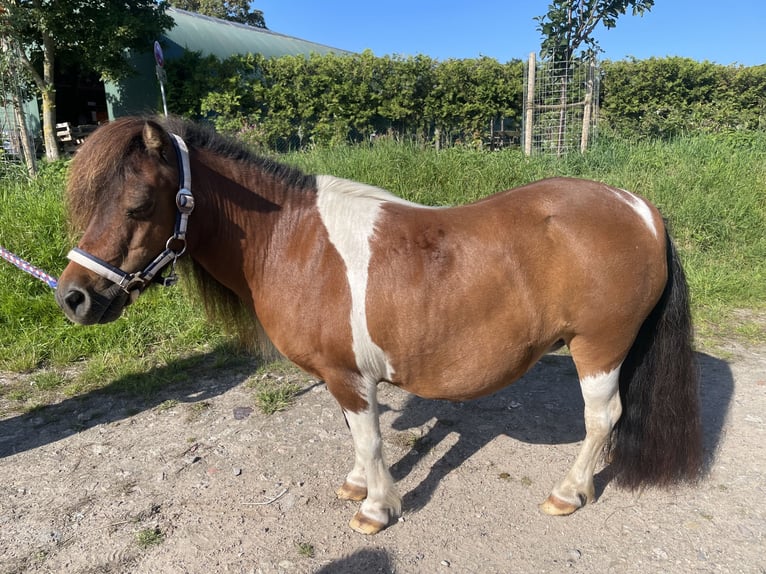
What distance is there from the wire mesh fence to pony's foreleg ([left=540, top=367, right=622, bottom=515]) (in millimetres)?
7125

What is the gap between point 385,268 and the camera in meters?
1.96

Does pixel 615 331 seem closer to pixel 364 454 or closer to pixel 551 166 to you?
pixel 364 454

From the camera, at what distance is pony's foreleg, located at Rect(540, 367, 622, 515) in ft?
7.17

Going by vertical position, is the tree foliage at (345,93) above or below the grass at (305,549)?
above

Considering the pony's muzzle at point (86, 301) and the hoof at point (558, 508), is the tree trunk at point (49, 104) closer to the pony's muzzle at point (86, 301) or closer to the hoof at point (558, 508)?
the pony's muzzle at point (86, 301)

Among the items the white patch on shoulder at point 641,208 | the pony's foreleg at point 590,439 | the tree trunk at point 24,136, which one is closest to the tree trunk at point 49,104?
the tree trunk at point 24,136

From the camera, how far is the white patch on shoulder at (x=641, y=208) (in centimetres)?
208

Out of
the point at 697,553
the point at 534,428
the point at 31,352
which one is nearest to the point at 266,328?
the point at 534,428

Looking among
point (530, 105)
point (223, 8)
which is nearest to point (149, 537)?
point (530, 105)

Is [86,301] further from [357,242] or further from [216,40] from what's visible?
[216,40]

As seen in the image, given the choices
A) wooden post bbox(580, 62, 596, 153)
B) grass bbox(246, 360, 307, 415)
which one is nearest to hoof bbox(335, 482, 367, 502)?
grass bbox(246, 360, 307, 415)

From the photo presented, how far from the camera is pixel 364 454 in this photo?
221 cm

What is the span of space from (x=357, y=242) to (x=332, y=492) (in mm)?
1407

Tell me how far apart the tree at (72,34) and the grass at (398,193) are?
4.31 metres
